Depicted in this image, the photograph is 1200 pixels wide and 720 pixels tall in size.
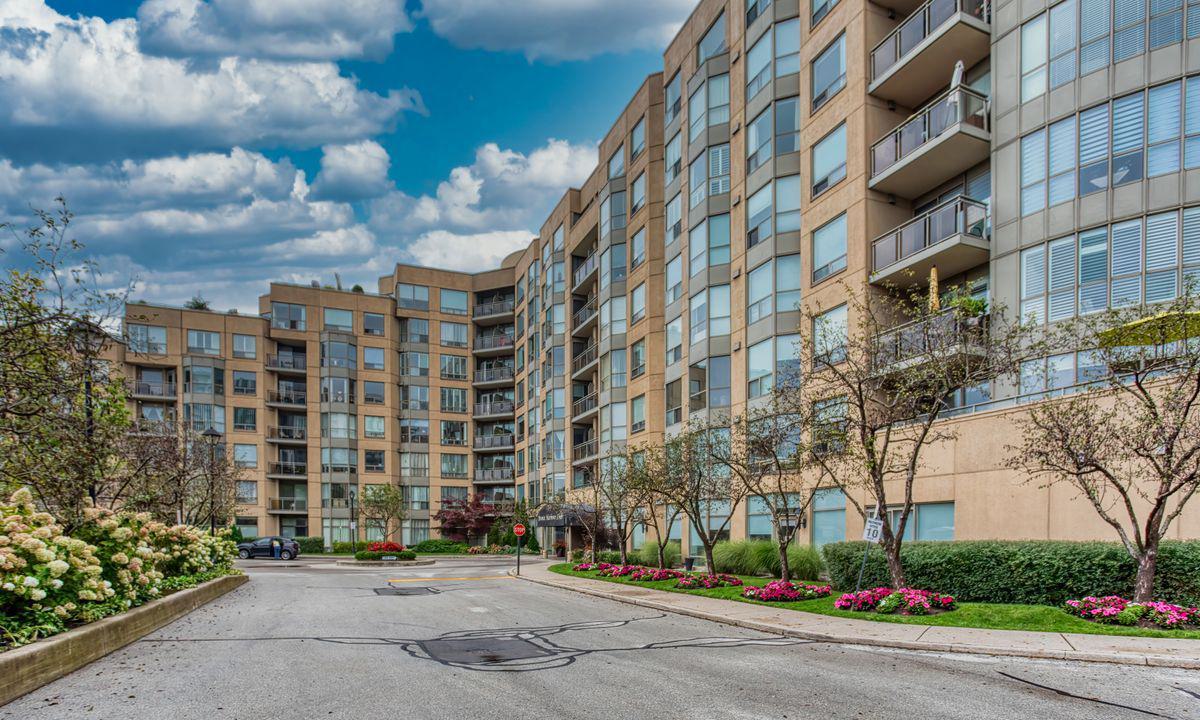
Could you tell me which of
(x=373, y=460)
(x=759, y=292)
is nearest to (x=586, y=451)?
(x=759, y=292)

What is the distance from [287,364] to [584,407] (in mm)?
30922

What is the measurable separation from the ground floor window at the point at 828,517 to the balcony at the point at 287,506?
50222mm

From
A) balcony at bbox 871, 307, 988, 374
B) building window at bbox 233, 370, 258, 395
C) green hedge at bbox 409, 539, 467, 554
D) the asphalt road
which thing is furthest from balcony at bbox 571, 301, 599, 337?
the asphalt road

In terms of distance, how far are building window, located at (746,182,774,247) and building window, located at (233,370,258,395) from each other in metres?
49.3

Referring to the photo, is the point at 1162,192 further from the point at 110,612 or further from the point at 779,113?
the point at 110,612

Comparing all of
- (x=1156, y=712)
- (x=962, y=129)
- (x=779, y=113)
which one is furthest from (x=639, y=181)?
(x=1156, y=712)

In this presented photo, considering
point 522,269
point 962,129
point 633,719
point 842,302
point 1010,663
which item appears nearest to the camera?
point 633,719

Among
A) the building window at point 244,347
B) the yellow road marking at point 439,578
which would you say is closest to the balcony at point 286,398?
the building window at point 244,347

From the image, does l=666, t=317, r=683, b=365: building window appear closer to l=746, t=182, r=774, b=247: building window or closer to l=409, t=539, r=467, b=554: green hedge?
l=746, t=182, r=774, b=247: building window

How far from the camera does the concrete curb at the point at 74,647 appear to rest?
28.2 ft

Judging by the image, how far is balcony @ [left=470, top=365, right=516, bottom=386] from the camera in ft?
234

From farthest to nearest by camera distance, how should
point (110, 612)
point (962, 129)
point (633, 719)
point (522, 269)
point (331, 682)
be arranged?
point (522, 269)
point (962, 129)
point (110, 612)
point (331, 682)
point (633, 719)

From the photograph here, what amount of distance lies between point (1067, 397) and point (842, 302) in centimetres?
1015

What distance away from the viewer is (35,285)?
9.54 metres
